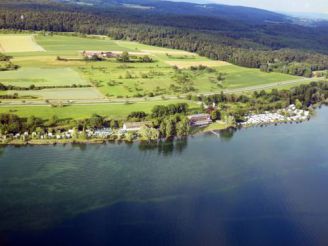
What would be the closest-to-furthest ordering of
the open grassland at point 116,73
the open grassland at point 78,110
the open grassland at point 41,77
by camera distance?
the open grassland at point 78,110
the open grassland at point 41,77
the open grassland at point 116,73

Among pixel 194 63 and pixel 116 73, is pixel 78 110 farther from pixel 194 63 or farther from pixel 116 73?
pixel 194 63

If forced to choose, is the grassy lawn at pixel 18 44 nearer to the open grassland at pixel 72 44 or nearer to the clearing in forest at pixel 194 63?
the open grassland at pixel 72 44

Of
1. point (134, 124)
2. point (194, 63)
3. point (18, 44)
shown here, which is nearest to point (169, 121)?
point (134, 124)

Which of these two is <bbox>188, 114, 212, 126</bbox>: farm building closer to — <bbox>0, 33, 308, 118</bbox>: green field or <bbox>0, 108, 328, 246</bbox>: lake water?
<bbox>0, 108, 328, 246</bbox>: lake water

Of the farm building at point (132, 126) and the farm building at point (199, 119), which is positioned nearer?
the farm building at point (132, 126)

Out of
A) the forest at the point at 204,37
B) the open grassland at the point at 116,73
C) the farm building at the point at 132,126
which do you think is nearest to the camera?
the farm building at the point at 132,126

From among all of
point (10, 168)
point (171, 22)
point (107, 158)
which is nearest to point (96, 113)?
point (107, 158)

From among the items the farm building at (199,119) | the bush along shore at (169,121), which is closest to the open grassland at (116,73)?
the bush along shore at (169,121)
